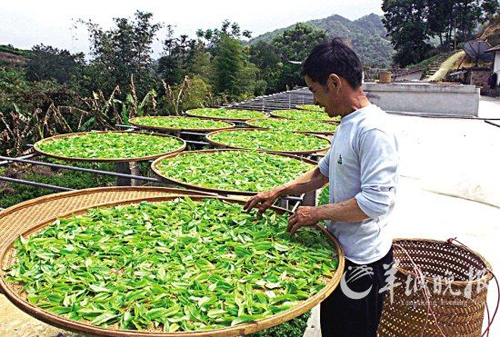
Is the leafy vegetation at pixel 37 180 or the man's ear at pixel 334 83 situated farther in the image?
the leafy vegetation at pixel 37 180

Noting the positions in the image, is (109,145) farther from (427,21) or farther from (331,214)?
(427,21)

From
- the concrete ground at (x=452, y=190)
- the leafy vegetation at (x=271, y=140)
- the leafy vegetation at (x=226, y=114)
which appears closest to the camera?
the leafy vegetation at (x=271, y=140)

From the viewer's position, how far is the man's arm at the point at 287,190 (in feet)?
5.89

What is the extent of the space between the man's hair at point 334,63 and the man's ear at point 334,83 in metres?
0.01

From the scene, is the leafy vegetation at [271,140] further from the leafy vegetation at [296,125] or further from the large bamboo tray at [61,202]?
the large bamboo tray at [61,202]

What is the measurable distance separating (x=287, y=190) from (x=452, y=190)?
4.59m

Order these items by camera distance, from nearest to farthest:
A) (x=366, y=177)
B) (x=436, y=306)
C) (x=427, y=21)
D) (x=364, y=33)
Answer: (x=366, y=177) < (x=436, y=306) < (x=427, y=21) < (x=364, y=33)

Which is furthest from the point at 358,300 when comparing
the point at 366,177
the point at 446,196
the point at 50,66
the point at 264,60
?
the point at 264,60

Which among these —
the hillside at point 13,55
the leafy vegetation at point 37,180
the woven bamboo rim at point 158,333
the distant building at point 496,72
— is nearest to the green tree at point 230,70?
the leafy vegetation at point 37,180

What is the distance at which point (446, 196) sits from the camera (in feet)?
17.8

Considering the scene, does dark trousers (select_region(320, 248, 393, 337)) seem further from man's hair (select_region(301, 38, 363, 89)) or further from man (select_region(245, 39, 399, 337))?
man's hair (select_region(301, 38, 363, 89))

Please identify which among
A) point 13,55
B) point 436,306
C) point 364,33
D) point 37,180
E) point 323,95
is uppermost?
point 364,33

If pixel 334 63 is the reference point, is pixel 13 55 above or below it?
above

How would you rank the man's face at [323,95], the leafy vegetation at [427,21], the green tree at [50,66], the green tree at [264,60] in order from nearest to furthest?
the man's face at [323,95], the green tree at [50,66], the green tree at [264,60], the leafy vegetation at [427,21]
